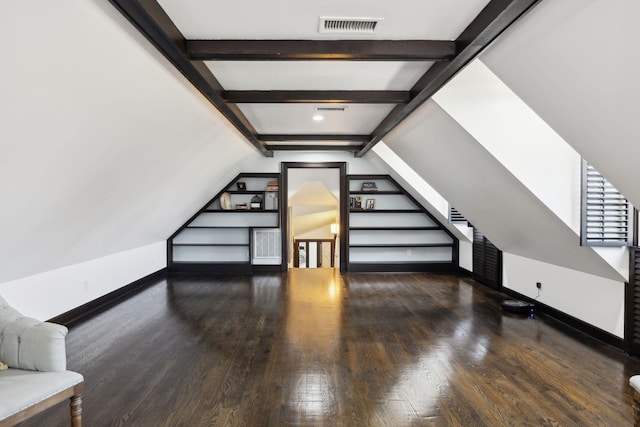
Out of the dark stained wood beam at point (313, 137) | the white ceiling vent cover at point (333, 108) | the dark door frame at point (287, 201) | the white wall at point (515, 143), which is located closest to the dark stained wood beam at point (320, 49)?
the white wall at point (515, 143)

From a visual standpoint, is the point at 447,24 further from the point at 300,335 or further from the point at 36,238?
the point at 36,238

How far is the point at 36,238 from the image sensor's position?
3.25 m

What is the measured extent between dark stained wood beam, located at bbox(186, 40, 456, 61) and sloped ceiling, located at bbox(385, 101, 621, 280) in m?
0.95

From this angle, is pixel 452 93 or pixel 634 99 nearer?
pixel 634 99

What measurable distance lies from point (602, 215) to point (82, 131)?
402 cm

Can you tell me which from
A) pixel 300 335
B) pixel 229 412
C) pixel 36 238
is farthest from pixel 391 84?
pixel 36 238

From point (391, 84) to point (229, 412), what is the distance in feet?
9.28

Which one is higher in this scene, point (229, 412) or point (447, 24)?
point (447, 24)

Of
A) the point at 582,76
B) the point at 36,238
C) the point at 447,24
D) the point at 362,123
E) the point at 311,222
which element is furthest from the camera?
the point at 311,222

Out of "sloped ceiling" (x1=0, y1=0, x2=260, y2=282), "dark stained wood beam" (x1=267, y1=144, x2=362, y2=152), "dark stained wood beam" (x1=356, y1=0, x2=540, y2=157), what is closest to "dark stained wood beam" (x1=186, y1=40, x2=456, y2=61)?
"dark stained wood beam" (x1=356, y1=0, x2=540, y2=157)

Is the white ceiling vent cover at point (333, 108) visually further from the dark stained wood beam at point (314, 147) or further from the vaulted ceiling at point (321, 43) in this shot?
the dark stained wood beam at point (314, 147)

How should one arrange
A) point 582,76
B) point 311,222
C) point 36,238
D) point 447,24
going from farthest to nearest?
point 311,222 < point 36,238 < point 447,24 < point 582,76

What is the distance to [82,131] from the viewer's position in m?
2.50

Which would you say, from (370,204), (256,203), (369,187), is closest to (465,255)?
(370,204)
